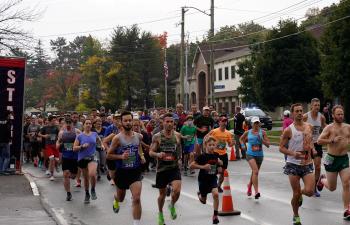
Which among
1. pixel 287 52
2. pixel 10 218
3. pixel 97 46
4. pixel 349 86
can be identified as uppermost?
pixel 97 46

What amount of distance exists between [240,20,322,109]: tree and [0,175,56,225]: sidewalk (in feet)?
111

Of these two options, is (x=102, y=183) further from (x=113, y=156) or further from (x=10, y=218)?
(x=113, y=156)

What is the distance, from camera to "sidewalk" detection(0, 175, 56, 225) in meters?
10.3

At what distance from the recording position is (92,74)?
83.6m

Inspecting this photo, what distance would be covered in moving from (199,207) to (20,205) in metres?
3.62

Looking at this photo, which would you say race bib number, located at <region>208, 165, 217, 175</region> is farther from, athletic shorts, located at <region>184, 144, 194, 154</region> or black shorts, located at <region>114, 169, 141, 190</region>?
athletic shorts, located at <region>184, 144, 194, 154</region>

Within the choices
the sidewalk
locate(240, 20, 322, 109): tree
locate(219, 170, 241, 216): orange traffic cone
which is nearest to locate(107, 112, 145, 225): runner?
the sidewalk

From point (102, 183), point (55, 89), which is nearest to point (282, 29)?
point (102, 183)

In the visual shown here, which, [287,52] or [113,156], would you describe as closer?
[113,156]

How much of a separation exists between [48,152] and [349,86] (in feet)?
70.6

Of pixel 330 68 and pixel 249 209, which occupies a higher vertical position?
pixel 330 68

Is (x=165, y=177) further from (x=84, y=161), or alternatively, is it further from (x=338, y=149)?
(x=84, y=161)

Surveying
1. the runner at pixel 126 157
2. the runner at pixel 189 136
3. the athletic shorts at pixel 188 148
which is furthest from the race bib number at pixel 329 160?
the athletic shorts at pixel 188 148

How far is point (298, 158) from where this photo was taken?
29.8 ft
